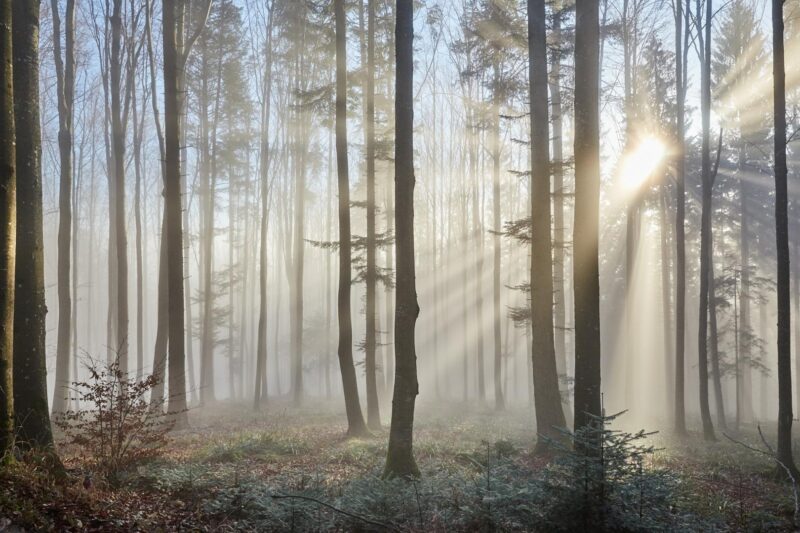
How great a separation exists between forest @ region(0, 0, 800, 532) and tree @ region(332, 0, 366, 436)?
0.08 meters

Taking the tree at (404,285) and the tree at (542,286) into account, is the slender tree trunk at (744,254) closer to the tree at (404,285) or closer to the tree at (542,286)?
the tree at (542,286)

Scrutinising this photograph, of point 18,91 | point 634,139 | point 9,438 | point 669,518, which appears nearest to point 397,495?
point 669,518

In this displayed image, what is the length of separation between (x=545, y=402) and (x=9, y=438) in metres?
9.32

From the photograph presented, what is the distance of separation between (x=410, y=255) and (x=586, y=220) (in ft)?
10.0

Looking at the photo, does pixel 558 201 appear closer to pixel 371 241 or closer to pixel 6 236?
pixel 371 241

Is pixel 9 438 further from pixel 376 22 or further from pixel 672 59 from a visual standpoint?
pixel 672 59

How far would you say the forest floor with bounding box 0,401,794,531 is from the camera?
494cm

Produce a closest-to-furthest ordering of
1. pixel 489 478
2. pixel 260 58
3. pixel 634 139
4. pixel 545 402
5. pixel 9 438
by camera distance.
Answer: pixel 9 438, pixel 489 478, pixel 545 402, pixel 634 139, pixel 260 58

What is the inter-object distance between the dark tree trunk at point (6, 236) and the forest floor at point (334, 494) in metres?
0.55

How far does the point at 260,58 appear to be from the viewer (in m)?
24.7

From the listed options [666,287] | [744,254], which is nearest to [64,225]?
[666,287]

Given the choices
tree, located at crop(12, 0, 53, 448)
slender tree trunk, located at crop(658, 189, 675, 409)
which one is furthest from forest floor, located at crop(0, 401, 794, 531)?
slender tree trunk, located at crop(658, 189, 675, 409)

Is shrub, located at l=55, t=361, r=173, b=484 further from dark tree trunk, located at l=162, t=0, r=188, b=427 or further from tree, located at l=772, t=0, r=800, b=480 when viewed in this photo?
tree, located at l=772, t=0, r=800, b=480

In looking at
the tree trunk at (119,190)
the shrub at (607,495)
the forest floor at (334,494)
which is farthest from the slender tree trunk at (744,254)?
the tree trunk at (119,190)
